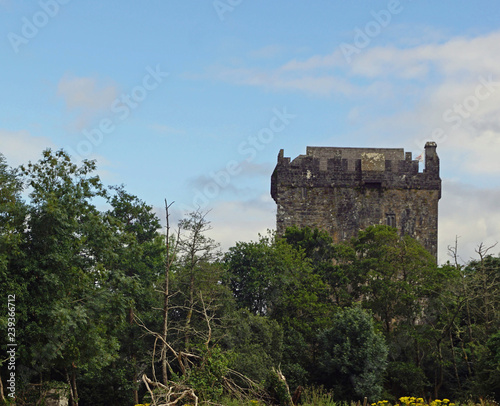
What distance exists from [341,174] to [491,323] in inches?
559

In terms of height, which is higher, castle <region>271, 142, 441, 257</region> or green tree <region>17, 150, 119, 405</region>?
castle <region>271, 142, 441, 257</region>

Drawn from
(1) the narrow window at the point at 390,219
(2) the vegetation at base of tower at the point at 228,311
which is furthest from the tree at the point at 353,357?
(1) the narrow window at the point at 390,219

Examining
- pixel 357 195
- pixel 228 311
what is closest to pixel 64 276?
pixel 228 311

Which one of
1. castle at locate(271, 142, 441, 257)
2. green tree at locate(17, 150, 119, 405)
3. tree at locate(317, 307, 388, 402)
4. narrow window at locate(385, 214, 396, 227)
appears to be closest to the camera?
green tree at locate(17, 150, 119, 405)

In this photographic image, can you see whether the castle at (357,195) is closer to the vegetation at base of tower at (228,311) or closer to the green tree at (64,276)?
the vegetation at base of tower at (228,311)

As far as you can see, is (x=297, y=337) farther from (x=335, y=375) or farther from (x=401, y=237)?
(x=401, y=237)

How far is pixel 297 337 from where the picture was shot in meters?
40.7

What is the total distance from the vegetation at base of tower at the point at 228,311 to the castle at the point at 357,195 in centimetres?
179

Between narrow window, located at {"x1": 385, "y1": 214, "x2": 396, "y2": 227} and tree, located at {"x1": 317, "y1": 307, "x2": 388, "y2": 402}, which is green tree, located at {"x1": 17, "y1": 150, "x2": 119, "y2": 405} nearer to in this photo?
tree, located at {"x1": 317, "y1": 307, "x2": 388, "y2": 402}

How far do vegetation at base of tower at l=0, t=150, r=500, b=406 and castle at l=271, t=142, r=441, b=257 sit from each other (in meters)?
1.79

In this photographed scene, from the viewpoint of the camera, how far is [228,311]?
1508 inches

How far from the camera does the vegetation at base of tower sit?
26312 mm

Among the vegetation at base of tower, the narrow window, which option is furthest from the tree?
the narrow window

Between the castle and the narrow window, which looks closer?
the castle
